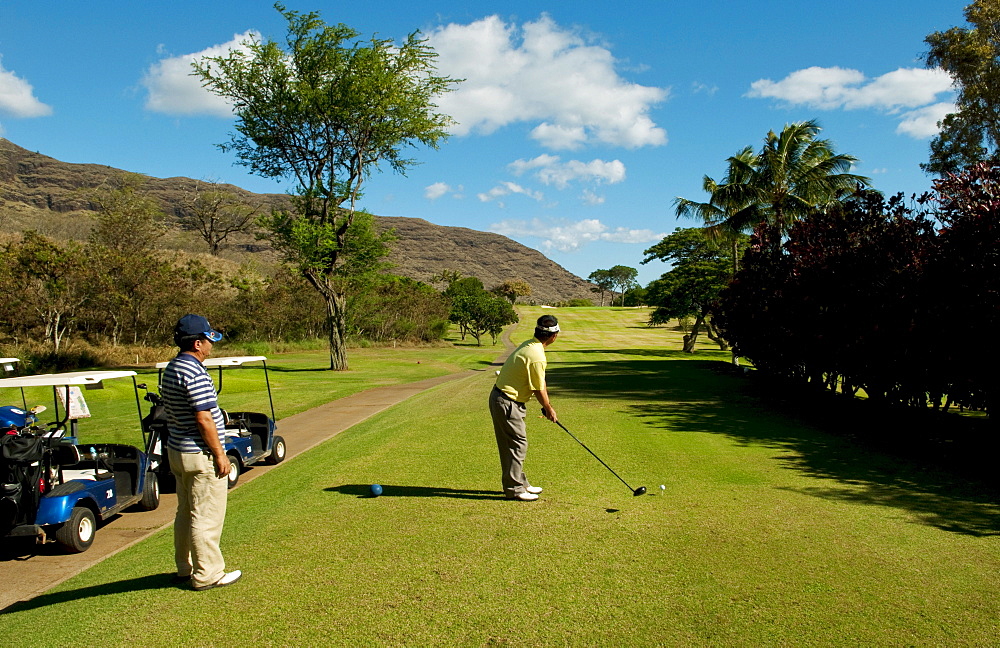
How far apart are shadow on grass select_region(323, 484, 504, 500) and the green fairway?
2.3 inches

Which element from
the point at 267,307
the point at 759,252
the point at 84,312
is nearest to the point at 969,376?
the point at 759,252

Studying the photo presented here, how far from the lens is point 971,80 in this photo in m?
32.2

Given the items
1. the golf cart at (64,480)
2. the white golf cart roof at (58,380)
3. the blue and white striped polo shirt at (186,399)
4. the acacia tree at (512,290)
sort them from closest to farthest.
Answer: the blue and white striped polo shirt at (186,399) < the golf cart at (64,480) < the white golf cart roof at (58,380) < the acacia tree at (512,290)

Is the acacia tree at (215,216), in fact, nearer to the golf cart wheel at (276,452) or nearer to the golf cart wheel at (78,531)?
the golf cart wheel at (276,452)

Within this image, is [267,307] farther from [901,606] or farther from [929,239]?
[901,606]

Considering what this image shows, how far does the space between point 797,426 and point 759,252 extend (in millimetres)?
7913

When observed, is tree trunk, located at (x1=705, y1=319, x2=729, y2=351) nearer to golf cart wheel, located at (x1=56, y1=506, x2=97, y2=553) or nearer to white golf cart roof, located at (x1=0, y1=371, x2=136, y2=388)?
white golf cart roof, located at (x1=0, y1=371, x2=136, y2=388)

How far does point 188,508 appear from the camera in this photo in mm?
5418

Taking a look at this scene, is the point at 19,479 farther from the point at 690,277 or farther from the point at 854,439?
the point at 690,277

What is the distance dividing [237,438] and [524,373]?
5883 millimetres

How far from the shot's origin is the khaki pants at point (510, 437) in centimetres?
759

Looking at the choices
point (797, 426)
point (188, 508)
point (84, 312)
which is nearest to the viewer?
point (188, 508)

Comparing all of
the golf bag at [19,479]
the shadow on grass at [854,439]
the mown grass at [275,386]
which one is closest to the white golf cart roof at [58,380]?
the golf bag at [19,479]

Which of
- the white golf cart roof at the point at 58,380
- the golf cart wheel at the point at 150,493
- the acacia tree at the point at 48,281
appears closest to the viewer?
the white golf cart roof at the point at 58,380
